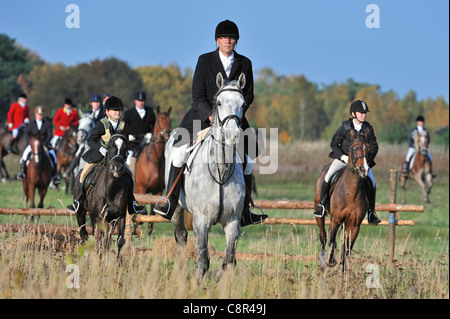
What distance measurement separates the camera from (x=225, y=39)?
868 cm

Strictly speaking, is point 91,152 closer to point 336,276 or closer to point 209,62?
point 209,62

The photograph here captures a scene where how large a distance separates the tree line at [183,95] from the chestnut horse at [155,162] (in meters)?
35.3

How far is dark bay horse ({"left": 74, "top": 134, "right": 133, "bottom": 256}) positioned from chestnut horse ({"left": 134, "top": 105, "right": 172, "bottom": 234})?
6.46m

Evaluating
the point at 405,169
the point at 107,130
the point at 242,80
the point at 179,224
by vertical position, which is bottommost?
the point at 179,224

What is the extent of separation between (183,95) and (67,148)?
71.4 meters

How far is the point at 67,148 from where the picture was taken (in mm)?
24922

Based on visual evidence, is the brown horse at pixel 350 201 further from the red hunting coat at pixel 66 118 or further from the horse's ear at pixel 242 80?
the red hunting coat at pixel 66 118

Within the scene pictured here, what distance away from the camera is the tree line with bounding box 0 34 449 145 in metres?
78.1

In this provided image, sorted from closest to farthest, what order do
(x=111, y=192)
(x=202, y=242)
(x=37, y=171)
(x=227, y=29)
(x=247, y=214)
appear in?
(x=202, y=242), (x=227, y=29), (x=247, y=214), (x=111, y=192), (x=37, y=171)

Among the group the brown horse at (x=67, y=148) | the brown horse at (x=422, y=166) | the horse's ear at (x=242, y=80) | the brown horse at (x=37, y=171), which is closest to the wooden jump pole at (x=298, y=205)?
the horse's ear at (x=242, y=80)

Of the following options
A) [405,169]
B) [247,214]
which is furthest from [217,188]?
[405,169]

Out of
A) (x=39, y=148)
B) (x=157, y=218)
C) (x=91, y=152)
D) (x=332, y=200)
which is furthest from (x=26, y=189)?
(x=332, y=200)

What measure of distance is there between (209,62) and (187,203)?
1757 mm

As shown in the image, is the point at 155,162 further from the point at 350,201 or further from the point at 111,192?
the point at 111,192
